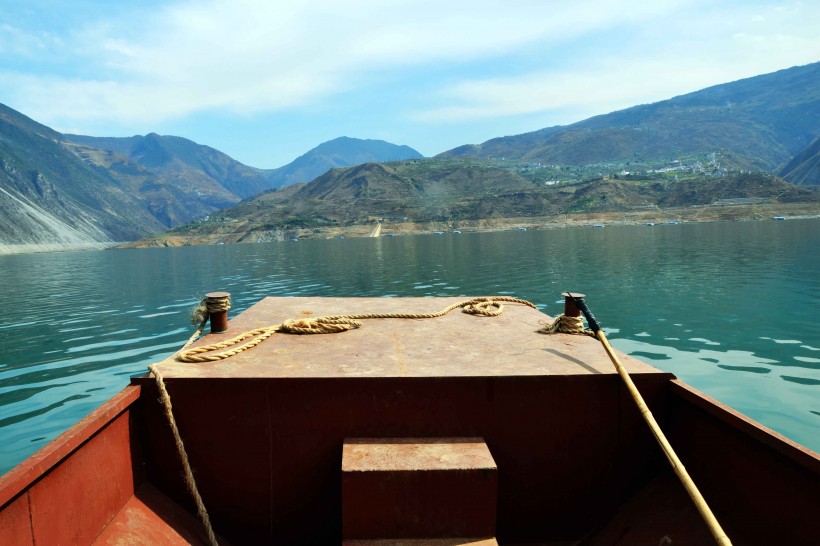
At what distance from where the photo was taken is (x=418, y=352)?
428 centimetres

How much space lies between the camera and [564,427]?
3549 millimetres

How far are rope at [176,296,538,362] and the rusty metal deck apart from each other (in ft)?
0.24

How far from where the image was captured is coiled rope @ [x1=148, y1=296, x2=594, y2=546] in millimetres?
3340

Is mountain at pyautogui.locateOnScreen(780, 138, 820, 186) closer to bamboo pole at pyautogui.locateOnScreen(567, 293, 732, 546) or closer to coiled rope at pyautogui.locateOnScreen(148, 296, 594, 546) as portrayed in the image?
coiled rope at pyautogui.locateOnScreen(148, 296, 594, 546)

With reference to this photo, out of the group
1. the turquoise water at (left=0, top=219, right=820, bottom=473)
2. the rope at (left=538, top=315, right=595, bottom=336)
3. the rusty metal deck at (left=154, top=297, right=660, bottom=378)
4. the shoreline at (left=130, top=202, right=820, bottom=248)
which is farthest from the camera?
the shoreline at (left=130, top=202, right=820, bottom=248)

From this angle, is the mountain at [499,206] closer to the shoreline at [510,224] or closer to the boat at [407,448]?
the shoreline at [510,224]

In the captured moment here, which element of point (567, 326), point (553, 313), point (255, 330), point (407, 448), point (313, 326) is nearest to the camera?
point (407, 448)

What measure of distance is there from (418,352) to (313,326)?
1432mm

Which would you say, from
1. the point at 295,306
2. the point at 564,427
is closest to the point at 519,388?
the point at 564,427

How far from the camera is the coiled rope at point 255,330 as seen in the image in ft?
11.0

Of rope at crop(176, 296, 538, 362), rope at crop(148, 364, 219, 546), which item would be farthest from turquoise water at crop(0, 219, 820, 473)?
rope at crop(148, 364, 219, 546)

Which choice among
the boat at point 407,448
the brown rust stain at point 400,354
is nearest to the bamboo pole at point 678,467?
the boat at point 407,448

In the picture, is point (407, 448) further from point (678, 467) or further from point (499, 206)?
point (499, 206)

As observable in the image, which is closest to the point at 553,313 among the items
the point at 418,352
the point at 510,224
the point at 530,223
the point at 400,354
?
the point at 418,352
